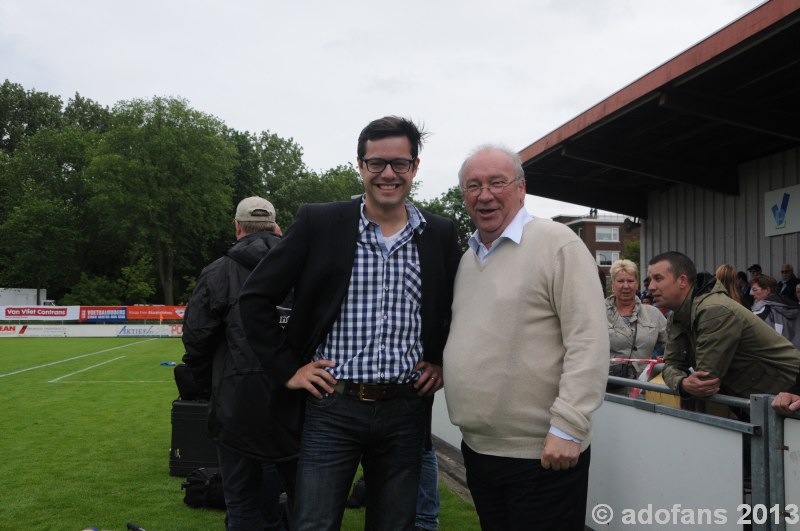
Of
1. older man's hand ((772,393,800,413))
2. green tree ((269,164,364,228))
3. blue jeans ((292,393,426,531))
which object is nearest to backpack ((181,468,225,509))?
blue jeans ((292,393,426,531))

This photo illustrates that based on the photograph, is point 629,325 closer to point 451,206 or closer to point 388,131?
point 388,131

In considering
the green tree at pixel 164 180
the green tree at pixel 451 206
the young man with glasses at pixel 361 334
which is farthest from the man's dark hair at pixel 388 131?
the green tree at pixel 451 206

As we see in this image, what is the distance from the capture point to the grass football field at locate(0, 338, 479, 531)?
17.6 ft

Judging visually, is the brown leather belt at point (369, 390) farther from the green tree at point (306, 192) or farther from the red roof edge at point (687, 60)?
the green tree at point (306, 192)

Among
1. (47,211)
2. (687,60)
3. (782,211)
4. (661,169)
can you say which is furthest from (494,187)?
(47,211)

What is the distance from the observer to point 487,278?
262 centimetres

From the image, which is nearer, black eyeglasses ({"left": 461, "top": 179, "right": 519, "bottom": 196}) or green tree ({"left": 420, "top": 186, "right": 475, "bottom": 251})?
black eyeglasses ({"left": 461, "top": 179, "right": 519, "bottom": 196})

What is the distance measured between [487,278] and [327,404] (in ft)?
2.41

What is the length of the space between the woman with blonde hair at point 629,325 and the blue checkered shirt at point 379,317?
3160mm

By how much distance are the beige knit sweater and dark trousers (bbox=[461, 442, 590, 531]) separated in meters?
0.05

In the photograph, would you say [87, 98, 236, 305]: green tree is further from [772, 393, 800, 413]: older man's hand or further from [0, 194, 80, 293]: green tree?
[772, 393, 800, 413]: older man's hand

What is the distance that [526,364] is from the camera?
249 cm

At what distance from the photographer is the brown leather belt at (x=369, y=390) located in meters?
2.56

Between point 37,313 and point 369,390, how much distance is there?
36.0 metres
